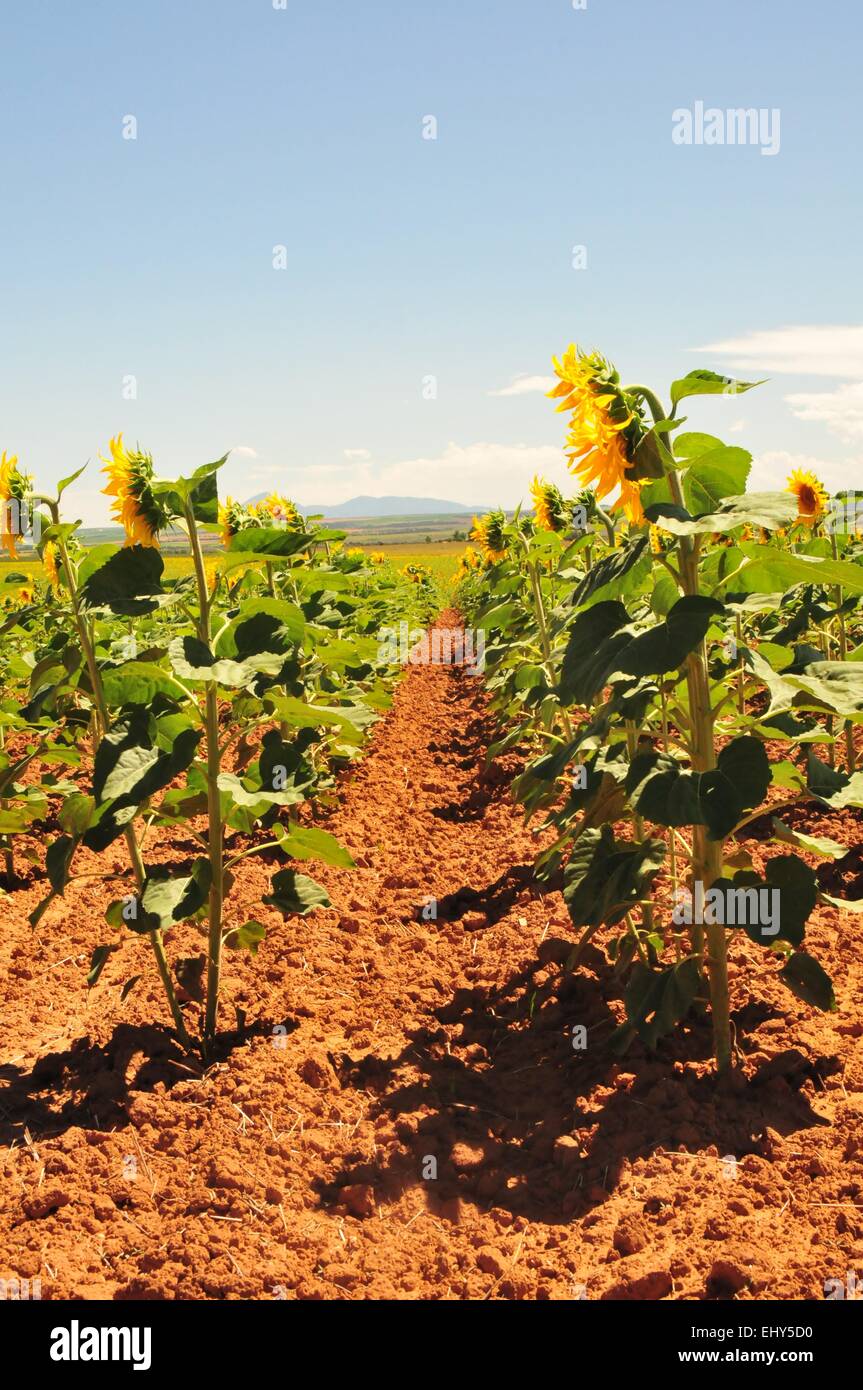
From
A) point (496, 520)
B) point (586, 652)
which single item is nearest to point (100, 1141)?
point (586, 652)

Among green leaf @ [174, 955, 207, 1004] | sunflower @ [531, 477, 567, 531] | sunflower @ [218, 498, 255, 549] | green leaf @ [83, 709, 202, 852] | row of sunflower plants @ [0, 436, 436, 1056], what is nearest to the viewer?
green leaf @ [83, 709, 202, 852]

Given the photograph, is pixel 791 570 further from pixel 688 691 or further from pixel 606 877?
pixel 606 877

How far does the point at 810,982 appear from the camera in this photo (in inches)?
118

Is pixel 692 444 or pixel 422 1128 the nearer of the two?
pixel 692 444

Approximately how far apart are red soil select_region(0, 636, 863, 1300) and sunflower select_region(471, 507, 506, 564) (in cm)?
322

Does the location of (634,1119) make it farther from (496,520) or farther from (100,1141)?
(496,520)

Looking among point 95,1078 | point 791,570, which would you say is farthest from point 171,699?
point 791,570

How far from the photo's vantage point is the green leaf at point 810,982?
2.97 m

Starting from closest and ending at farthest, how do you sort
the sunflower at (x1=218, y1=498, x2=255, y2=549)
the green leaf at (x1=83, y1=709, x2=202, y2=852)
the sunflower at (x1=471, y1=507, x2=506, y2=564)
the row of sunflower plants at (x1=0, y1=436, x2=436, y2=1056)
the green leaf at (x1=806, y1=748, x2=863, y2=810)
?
the green leaf at (x1=806, y1=748, x2=863, y2=810), the green leaf at (x1=83, y1=709, x2=202, y2=852), the row of sunflower plants at (x1=0, y1=436, x2=436, y2=1056), the sunflower at (x1=218, y1=498, x2=255, y2=549), the sunflower at (x1=471, y1=507, x2=506, y2=564)

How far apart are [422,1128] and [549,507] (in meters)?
3.90

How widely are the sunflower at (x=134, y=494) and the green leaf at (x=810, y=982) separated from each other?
2.29 metres

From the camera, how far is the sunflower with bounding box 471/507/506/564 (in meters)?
7.45

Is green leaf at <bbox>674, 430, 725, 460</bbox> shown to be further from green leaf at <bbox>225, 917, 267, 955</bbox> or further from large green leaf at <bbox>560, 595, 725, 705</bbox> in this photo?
green leaf at <bbox>225, 917, 267, 955</bbox>

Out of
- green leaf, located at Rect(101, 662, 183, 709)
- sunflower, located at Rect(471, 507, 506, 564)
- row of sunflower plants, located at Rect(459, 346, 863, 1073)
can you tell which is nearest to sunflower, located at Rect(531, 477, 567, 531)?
sunflower, located at Rect(471, 507, 506, 564)
